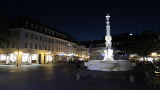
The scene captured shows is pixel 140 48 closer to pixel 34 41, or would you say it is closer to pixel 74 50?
pixel 34 41

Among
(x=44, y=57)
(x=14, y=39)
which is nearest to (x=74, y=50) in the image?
(x=44, y=57)

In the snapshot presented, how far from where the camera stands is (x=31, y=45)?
5206cm

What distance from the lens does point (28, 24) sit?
51.5 m

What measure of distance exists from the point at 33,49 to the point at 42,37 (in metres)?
5.57

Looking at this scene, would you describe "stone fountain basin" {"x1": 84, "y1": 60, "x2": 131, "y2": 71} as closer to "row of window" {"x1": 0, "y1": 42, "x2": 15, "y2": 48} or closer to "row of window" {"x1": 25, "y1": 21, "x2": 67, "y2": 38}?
"row of window" {"x1": 0, "y1": 42, "x2": 15, "y2": 48}

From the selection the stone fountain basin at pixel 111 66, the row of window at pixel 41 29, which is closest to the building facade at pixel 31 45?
the row of window at pixel 41 29

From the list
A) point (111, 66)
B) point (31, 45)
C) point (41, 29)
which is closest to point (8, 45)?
point (31, 45)

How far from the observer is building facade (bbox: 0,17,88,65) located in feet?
158

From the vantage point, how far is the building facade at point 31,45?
48.2 meters

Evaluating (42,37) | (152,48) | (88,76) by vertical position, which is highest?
(42,37)

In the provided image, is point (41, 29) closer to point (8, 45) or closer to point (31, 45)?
point (31, 45)

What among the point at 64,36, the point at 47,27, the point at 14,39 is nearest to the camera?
the point at 14,39

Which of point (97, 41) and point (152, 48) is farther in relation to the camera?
point (97, 41)

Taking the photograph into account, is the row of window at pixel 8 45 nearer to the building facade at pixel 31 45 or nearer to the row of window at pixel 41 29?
the building facade at pixel 31 45
